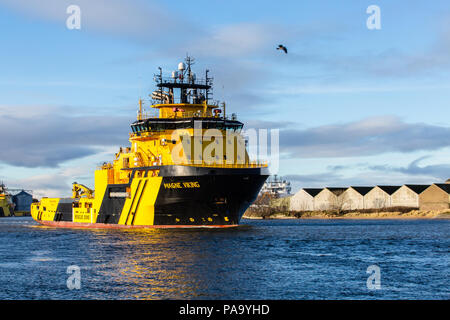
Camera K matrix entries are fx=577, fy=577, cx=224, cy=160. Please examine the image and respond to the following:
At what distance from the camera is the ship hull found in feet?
155

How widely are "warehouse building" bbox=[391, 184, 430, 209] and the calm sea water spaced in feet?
235

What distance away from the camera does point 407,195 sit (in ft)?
375

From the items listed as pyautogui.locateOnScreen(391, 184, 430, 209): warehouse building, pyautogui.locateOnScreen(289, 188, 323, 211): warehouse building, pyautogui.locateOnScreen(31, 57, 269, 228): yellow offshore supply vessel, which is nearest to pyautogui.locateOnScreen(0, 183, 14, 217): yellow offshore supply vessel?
pyautogui.locateOnScreen(289, 188, 323, 211): warehouse building

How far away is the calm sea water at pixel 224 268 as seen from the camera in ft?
72.7

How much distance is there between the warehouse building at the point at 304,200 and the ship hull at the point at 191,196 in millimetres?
84142

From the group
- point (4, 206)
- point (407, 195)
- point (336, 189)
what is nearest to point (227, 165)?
point (407, 195)

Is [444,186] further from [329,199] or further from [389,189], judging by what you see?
[329,199]

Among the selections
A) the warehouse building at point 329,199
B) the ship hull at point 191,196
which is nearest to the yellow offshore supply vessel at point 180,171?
the ship hull at point 191,196

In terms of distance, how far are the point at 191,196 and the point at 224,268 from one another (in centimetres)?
2038

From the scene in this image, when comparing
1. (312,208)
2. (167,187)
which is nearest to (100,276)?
(167,187)

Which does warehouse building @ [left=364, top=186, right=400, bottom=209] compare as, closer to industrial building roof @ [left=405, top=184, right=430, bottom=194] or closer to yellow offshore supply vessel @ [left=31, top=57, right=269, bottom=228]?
industrial building roof @ [left=405, top=184, right=430, bottom=194]

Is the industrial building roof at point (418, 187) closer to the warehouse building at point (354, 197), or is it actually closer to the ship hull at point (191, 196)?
the warehouse building at point (354, 197)
